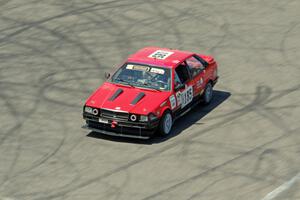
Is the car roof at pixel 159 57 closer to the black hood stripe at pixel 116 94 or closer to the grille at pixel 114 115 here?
the black hood stripe at pixel 116 94

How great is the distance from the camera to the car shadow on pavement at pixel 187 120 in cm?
1864

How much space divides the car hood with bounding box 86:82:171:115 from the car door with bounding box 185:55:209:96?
1.34 metres

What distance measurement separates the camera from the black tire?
67.4 ft

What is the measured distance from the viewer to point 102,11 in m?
27.3

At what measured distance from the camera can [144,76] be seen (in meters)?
19.3

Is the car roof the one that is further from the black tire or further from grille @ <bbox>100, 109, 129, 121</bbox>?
grille @ <bbox>100, 109, 129, 121</bbox>

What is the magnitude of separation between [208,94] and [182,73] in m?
1.35

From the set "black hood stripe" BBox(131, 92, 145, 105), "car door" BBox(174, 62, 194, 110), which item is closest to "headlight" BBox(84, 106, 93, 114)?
"black hood stripe" BBox(131, 92, 145, 105)

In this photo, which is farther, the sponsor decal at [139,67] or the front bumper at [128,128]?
the sponsor decal at [139,67]

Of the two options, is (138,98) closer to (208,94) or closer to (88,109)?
(88,109)

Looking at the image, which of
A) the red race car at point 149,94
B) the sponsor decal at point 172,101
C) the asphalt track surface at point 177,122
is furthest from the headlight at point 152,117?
the sponsor decal at point 172,101

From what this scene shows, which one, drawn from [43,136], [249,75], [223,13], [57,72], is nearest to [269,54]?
[249,75]

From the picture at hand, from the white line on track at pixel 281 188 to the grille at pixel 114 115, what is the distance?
3.96m

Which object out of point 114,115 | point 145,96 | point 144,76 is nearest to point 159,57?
point 144,76
